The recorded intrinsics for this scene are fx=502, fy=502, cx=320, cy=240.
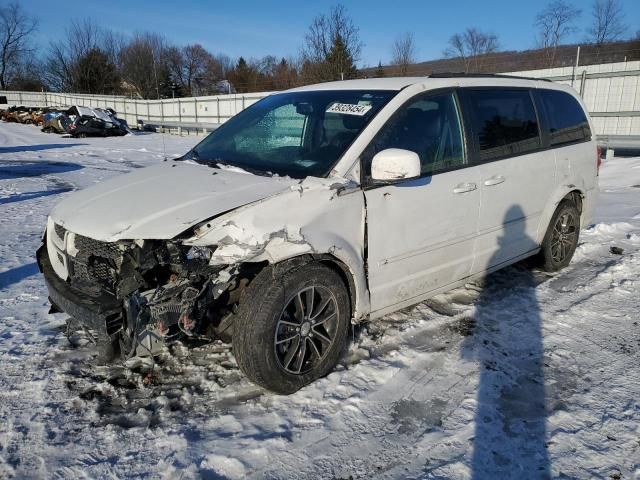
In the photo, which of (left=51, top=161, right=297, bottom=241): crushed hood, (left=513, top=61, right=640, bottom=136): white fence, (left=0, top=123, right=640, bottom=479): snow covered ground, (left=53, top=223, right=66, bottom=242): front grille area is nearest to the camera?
(left=0, top=123, right=640, bottom=479): snow covered ground

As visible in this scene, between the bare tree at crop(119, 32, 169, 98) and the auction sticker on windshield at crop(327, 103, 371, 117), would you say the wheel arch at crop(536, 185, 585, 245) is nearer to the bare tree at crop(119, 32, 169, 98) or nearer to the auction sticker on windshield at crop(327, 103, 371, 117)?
the auction sticker on windshield at crop(327, 103, 371, 117)

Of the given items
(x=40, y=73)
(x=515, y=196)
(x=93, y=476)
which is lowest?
(x=93, y=476)

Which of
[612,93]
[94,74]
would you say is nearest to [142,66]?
[94,74]

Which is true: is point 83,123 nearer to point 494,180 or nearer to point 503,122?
point 503,122

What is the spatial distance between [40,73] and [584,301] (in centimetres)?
8495

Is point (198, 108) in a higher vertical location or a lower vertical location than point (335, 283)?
higher

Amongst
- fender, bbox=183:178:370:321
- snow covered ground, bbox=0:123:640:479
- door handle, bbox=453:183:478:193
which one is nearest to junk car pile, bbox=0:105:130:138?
snow covered ground, bbox=0:123:640:479

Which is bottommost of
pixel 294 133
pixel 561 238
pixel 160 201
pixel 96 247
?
pixel 561 238

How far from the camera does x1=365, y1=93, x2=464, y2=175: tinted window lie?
3451 mm

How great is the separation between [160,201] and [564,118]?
4078 mm

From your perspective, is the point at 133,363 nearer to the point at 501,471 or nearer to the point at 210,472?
the point at 210,472

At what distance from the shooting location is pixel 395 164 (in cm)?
307

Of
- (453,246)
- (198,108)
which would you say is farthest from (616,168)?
(198,108)

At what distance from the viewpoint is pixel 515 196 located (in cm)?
437
